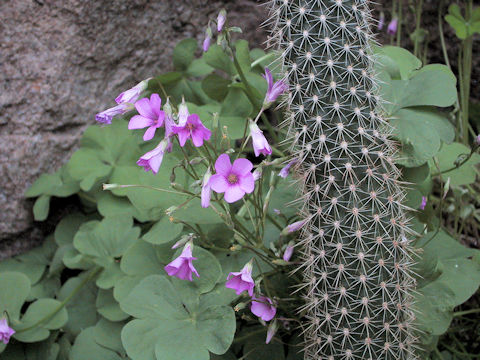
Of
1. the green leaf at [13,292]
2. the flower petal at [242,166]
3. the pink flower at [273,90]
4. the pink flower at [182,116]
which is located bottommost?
the green leaf at [13,292]

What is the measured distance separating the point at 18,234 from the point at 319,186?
1.42m

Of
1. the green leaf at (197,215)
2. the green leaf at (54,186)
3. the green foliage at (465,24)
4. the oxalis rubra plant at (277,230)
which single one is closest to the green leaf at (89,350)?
the oxalis rubra plant at (277,230)

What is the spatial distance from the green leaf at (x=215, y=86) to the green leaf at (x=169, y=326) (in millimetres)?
829

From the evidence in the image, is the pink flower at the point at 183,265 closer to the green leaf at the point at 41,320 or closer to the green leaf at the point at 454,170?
the green leaf at the point at 41,320

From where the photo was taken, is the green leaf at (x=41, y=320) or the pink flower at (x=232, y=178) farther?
the green leaf at (x=41, y=320)

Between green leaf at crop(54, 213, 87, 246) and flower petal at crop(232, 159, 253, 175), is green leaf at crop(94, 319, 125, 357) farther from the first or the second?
flower petal at crop(232, 159, 253, 175)

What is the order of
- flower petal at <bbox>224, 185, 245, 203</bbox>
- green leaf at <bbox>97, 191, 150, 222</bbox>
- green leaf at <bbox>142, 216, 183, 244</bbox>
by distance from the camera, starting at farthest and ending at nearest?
green leaf at <bbox>97, 191, 150, 222</bbox>
green leaf at <bbox>142, 216, 183, 244</bbox>
flower petal at <bbox>224, 185, 245, 203</bbox>

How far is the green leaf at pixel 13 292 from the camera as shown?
1.86m

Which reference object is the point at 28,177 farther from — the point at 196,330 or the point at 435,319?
the point at 435,319

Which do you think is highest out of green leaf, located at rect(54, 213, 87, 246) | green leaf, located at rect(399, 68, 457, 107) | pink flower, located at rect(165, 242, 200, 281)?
green leaf, located at rect(399, 68, 457, 107)

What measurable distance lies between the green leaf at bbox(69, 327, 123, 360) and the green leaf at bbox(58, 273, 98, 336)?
16cm

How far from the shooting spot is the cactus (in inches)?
53.0

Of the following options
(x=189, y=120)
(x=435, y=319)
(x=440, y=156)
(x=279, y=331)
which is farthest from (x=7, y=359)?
(x=440, y=156)

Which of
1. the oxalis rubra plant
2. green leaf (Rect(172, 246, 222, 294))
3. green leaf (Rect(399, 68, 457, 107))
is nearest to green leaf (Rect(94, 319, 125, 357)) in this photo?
the oxalis rubra plant
